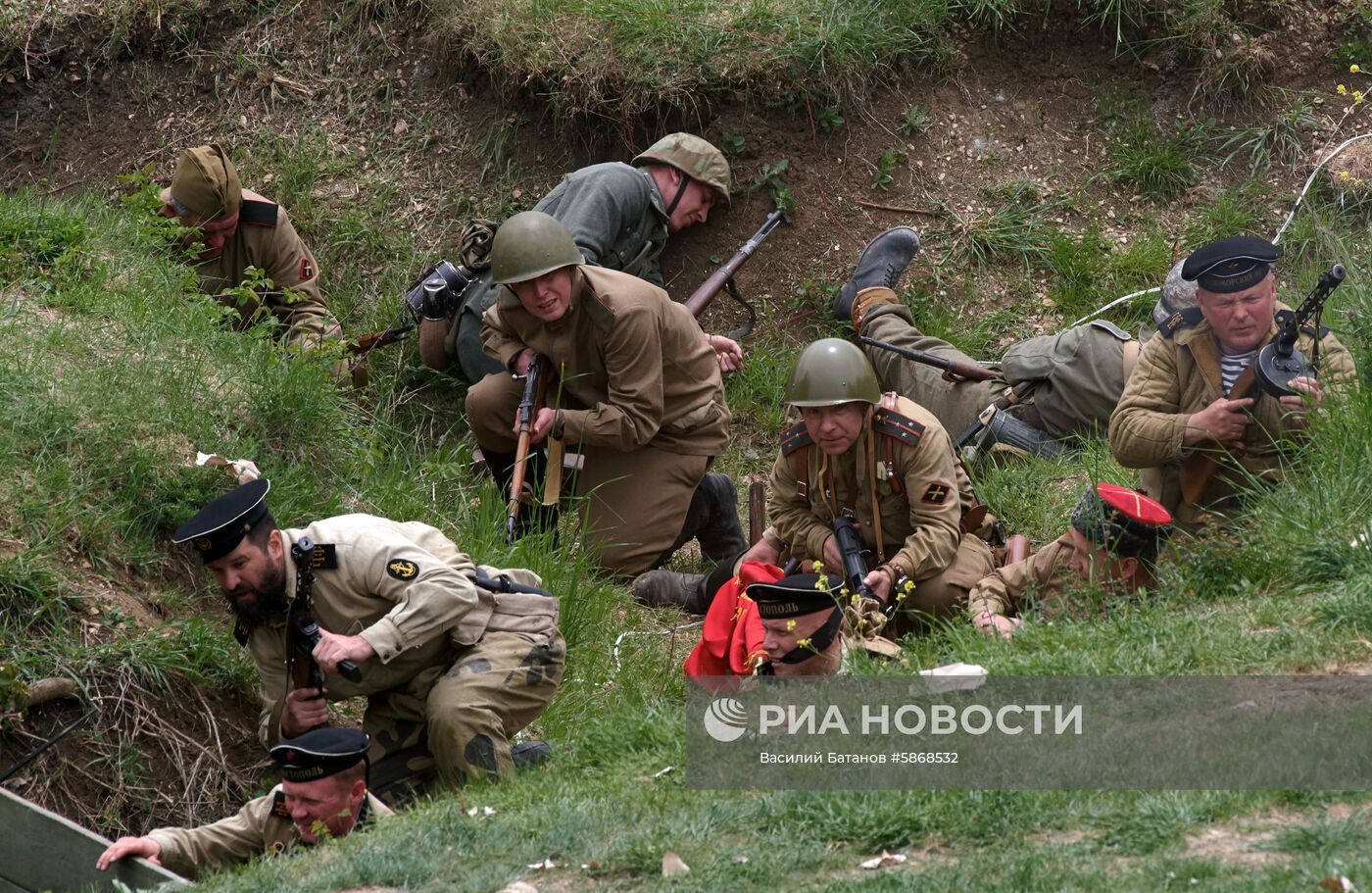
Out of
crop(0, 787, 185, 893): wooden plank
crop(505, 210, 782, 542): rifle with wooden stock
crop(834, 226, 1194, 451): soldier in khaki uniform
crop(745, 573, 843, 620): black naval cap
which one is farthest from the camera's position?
crop(834, 226, 1194, 451): soldier in khaki uniform

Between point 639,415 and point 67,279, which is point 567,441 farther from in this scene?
point 67,279

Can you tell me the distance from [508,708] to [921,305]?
4.82m

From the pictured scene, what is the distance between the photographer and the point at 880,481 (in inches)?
267

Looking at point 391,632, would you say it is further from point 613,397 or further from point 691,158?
point 691,158

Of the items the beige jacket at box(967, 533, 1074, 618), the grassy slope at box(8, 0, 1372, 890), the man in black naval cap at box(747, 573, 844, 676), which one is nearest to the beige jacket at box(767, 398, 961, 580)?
the beige jacket at box(967, 533, 1074, 618)

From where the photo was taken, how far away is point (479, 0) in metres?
10.2

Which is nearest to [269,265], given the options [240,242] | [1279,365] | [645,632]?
[240,242]

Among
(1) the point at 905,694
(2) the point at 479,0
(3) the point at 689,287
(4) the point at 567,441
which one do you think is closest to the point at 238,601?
(1) the point at 905,694

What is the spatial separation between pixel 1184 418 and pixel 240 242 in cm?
521

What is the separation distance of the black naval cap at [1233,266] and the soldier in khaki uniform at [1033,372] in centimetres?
101

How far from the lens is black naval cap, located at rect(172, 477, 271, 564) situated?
5156 millimetres

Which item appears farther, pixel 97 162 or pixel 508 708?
pixel 97 162

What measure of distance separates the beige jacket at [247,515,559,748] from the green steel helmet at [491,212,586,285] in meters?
2.01

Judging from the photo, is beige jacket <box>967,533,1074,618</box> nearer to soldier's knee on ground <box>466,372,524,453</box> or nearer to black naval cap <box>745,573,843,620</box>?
black naval cap <box>745,573,843,620</box>
